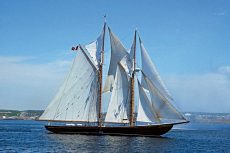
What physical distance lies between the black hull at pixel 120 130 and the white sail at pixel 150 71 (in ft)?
24.0

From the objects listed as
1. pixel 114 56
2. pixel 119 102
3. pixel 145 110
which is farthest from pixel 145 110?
pixel 114 56

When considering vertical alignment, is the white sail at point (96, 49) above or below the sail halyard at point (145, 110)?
above

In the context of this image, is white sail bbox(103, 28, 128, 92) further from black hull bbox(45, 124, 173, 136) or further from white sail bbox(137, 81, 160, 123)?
black hull bbox(45, 124, 173, 136)

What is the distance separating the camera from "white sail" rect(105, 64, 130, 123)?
265ft

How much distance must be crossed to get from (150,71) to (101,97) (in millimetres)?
12221

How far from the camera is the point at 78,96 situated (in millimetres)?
81750

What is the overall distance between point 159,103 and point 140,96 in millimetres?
4172

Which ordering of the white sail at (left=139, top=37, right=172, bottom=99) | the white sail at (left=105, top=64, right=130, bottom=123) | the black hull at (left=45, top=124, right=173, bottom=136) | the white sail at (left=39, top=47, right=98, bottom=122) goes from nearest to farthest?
the white sail at (left=139, top=37, right=172, bottom=99)
the black hull at (left=45, top=124, right=173, bottom=136)
the white sail at (left=105, top=64, right=130, bottom=123)
the white sail at (left=39, top=47, right=98, bottom=122)

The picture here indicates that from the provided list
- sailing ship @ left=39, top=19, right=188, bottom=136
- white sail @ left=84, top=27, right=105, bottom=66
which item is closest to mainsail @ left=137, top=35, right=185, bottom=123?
sailing ship @ left=39, top=19, right=188, bottom=136

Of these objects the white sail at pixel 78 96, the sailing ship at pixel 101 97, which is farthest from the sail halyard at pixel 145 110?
the white sail at pixel 78 96

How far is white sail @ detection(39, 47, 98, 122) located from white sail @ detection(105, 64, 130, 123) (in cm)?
357

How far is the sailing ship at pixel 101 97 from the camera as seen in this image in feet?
256

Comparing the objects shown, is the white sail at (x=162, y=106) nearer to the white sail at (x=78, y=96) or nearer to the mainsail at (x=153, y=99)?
the mainsail at (x=153, y=99)

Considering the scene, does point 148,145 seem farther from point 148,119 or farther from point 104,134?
point 104,134
